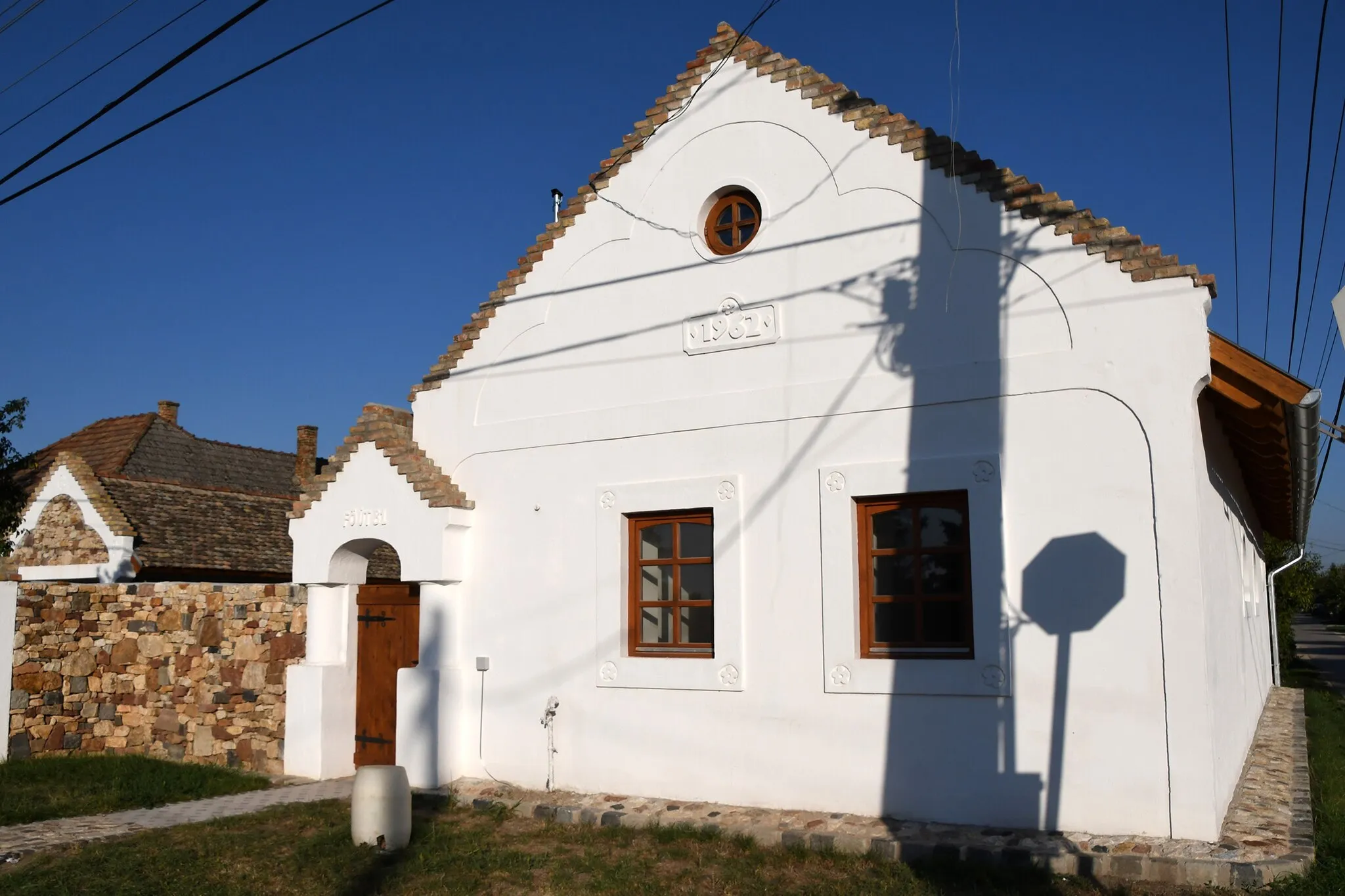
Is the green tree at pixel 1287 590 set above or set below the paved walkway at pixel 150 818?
above

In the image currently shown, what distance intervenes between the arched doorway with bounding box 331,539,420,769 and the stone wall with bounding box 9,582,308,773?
80cm

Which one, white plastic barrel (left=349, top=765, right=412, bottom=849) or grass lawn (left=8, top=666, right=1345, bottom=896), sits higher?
white plastic barrel (left=349, top=765, right=412, bottom=849)

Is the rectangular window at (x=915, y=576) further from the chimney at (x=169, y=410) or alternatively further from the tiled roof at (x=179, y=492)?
the chimney at (x=169, y=410)

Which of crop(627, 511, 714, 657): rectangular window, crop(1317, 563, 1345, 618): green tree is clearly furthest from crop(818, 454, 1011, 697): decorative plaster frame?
crop(1317, 563, 1345, 618): green tree

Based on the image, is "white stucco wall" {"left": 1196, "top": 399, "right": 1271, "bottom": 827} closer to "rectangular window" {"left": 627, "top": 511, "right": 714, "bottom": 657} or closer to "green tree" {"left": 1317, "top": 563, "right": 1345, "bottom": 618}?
"rectangular window" {"left": 627, "top": 511, "right": 714, "bottom": 657}

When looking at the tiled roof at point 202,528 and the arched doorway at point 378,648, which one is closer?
the arched doorway at point 378,648

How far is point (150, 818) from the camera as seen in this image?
9.91 meters

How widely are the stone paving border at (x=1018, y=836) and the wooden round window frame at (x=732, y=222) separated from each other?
198 inches

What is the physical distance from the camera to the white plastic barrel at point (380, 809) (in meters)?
8.48

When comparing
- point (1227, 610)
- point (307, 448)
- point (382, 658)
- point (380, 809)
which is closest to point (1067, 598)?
point (1227, 610)

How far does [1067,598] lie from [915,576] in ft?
4.09

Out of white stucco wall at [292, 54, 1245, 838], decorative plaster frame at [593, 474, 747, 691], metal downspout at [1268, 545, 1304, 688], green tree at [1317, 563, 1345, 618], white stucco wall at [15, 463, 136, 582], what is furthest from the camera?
green tree at [1317, 563, 1345, 618]

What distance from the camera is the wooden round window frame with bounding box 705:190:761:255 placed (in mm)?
10305

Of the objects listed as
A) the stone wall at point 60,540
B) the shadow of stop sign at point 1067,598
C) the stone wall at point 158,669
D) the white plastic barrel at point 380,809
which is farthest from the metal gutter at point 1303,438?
the stone wall at point 60,540
